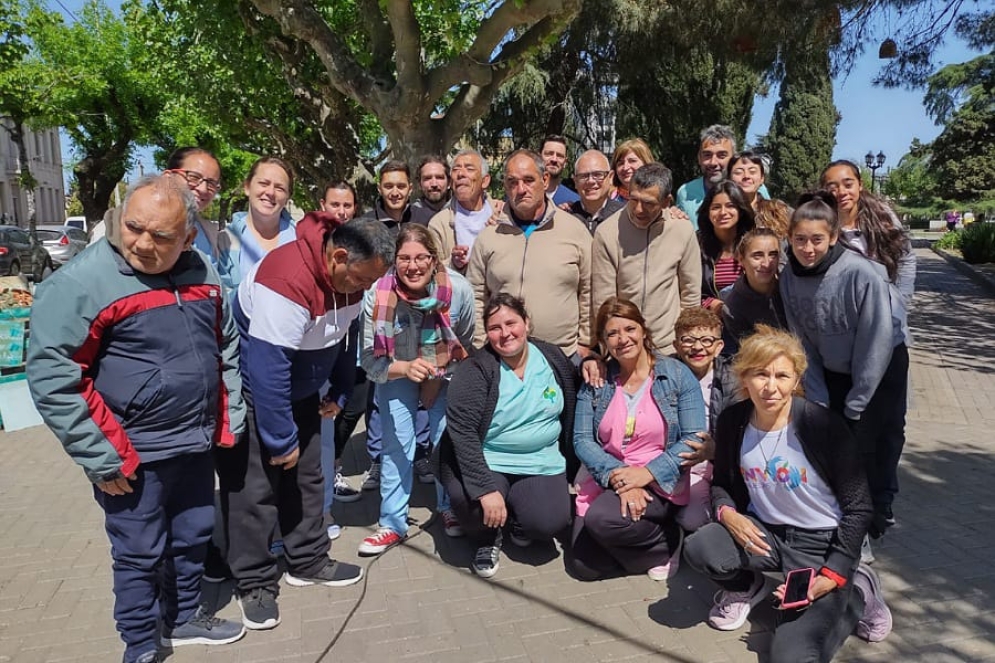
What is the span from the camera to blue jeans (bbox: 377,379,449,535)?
12.2 feet

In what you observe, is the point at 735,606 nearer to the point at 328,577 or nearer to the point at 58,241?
the point at 328,577

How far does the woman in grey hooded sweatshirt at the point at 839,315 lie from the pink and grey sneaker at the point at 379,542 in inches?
88.6

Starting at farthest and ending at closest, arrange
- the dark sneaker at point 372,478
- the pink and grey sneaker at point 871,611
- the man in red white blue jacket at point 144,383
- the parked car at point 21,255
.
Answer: the parked car at point 21,255
the dark sneaker at point 372,478
the pink and grey sneaker at point 871,611
the man in red white blue jacket at point 144,383

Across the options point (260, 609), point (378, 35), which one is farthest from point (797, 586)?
point (378, 35)

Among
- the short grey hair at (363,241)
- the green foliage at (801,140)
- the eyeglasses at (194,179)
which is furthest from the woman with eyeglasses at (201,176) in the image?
the green foliage at (801,140)

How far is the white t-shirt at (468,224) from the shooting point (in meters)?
4.48

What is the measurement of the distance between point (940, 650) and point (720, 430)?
3.86ft

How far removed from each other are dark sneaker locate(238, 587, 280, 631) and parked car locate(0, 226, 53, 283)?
1688 centimetres

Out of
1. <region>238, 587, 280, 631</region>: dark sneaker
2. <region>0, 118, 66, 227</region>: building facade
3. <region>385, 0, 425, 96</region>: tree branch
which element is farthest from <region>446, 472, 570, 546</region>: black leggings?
<region>0, 118, 66, 227</region>: building facade

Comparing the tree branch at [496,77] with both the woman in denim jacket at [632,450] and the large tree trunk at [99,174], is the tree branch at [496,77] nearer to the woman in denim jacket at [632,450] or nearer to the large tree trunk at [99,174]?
the woman in denim jacket at [632,450]

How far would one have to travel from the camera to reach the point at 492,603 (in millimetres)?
3236

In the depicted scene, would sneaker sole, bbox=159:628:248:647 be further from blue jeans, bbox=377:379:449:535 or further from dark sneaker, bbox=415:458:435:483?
dark sneaker, bbox=415:458:435:483

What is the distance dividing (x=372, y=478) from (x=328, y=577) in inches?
52.4

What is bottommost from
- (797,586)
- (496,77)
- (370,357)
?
(797,586)
